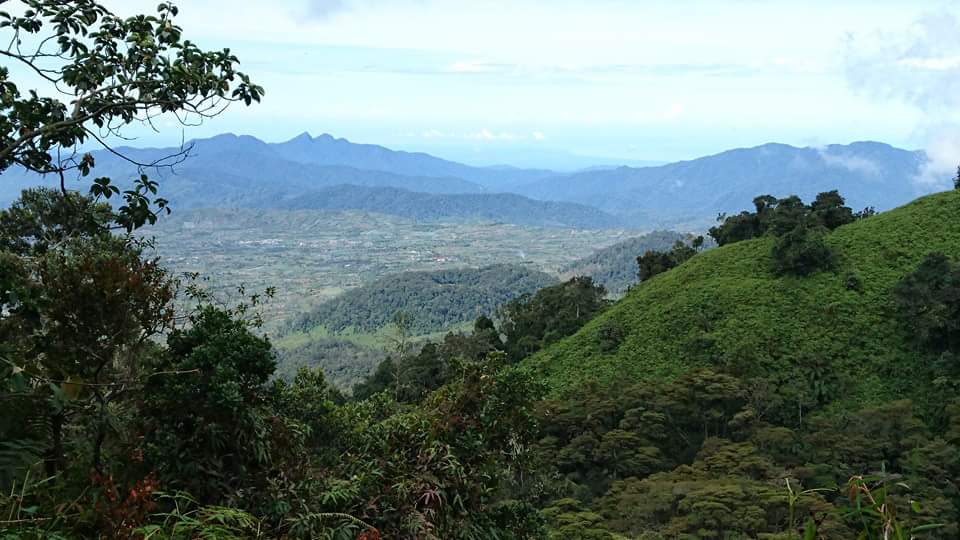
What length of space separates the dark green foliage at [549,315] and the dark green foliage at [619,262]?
66623 millimetres

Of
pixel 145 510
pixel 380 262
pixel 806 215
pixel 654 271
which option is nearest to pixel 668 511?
pixel 145 510

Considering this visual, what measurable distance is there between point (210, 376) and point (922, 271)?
26742 mm

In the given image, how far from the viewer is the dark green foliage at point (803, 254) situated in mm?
28875

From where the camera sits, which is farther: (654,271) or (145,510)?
(654,271)

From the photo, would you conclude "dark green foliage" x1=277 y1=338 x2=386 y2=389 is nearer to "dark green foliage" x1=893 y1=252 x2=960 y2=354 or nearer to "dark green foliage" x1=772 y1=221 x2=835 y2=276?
"dark green foliage" x1=772 y1=221 x2=835 y2=276

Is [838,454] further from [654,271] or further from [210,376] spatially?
[654,271]

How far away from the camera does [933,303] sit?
23422mm

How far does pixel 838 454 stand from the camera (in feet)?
57.9

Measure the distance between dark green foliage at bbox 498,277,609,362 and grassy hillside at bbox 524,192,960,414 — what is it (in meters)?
2.99

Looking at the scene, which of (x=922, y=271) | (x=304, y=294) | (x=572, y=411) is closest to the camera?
(x=572, y=411)

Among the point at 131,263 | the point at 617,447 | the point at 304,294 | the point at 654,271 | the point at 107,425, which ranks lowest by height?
the point at 304,294

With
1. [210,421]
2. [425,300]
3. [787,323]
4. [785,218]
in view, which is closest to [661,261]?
[785,218]

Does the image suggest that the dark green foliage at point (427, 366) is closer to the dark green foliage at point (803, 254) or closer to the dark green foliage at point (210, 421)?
the dark green foliage at point (803, 254)

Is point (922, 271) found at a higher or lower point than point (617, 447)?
higher
